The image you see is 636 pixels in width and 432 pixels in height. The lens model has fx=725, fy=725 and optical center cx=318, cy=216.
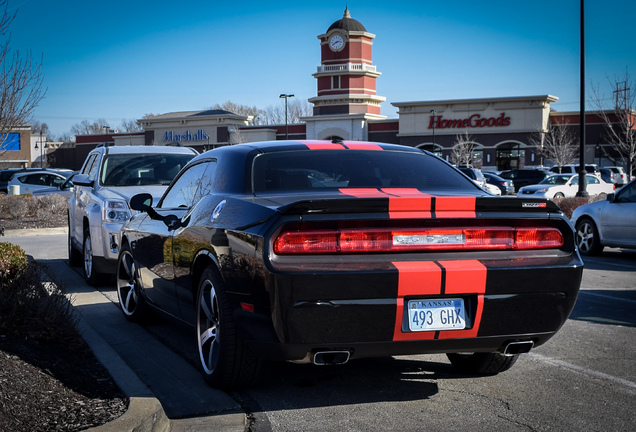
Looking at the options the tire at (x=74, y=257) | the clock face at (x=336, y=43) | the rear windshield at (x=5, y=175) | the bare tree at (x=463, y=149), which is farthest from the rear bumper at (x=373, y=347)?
the clock face at (x=336, y=43)

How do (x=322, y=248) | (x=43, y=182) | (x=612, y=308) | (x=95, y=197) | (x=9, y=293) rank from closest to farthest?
1. (x=322, y=248)
2. (x=9, y=293)
3. (x=612, y=308)
4. (x=95, y=197)
5. (x=43, y=182)

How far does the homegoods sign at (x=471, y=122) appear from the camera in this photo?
62.3m

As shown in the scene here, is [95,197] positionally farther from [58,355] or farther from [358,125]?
[358,125]

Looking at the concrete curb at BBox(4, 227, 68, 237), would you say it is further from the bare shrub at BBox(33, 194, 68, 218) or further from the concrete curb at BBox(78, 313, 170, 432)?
Result: the concrete curb at BBox(78, 313, 170, 432)

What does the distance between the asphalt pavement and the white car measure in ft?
85.6

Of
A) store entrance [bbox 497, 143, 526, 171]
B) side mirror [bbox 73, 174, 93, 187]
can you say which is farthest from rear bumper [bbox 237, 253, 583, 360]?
store entrance [bbox 497, 143, 526, 171]

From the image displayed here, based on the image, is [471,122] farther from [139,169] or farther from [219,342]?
[219,342]

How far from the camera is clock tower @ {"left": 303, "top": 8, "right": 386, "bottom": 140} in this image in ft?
227

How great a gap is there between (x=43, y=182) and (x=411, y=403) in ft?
87.5

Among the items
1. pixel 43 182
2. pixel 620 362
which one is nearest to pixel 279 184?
pixel 620 362

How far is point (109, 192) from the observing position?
31.8 ft

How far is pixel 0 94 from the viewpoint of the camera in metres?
13.8

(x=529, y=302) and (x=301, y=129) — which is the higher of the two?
(x=301, y=129)

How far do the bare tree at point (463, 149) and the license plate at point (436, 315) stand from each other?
57.0m
